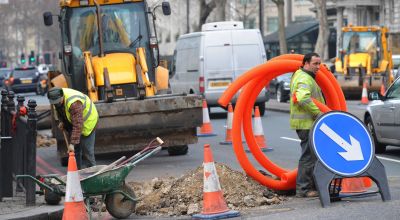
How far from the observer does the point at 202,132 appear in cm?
2236

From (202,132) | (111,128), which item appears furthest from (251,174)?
(202,132)

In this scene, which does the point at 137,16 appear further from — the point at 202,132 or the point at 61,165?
the point at 202,132

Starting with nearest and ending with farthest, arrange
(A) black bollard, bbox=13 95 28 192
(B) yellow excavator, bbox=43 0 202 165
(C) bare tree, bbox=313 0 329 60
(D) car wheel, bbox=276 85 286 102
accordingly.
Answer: (A) black bollard, bbox=13 95 28 192, (B) yellow excavator, bbox=43 0 202 165, (D) car wheel, bbox=276 85 286 102, (C) bare tree, bbox=313 0 329 60

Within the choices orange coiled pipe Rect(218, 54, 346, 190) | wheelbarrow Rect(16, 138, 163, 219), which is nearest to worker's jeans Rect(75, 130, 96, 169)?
wheelbarrow Rect(16, 138, 163, 219)

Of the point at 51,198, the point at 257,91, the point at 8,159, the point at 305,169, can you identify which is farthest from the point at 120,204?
the point at 257,91

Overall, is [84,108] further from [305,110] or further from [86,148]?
[305,110]

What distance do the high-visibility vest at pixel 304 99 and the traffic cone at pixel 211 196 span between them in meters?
1.65

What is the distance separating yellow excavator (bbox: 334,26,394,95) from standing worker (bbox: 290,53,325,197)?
25453 millimetres

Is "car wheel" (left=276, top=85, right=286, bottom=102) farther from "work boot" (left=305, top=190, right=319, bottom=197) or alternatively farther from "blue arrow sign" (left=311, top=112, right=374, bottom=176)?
"blue arrow sign" (left=311, top=112, right=374, bottom=176)

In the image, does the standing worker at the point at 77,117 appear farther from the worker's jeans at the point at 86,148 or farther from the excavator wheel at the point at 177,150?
the excavator wheel at the point at 177,150

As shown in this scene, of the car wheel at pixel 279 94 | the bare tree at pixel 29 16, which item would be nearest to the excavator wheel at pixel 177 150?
the car wheel at pixel 279 94

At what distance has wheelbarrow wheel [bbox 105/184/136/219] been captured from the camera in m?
10.5

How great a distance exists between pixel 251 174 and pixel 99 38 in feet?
22.6

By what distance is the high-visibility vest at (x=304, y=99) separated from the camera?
11.1 metres
